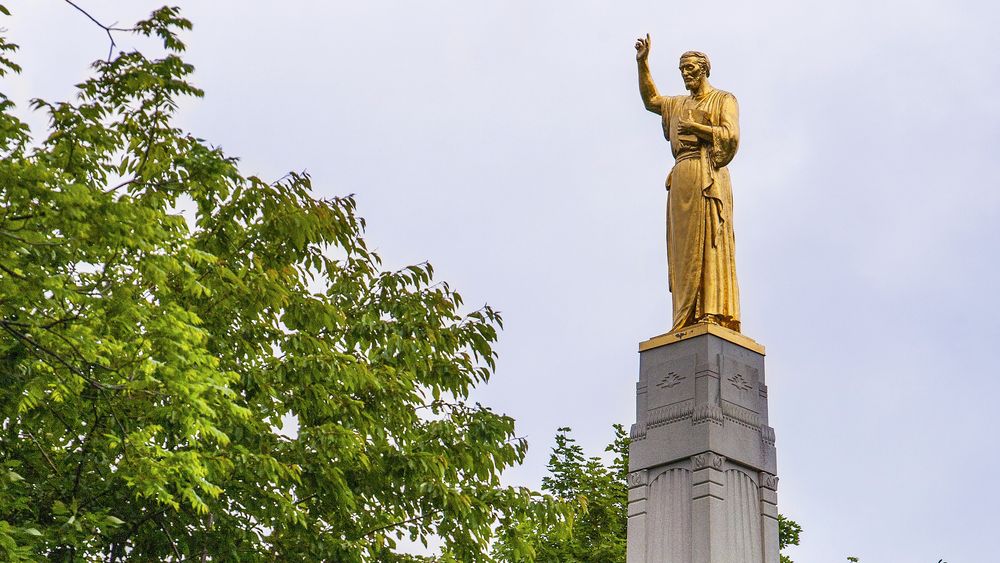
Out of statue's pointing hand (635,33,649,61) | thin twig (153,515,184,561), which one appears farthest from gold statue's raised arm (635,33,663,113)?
thin twig (153,515,184,561)

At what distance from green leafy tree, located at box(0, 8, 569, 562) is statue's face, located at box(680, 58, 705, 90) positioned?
10.7 ft

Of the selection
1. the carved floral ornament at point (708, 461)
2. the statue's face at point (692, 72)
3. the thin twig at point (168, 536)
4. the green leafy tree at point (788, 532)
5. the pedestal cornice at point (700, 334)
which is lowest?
the thin twig at point (168, 536)

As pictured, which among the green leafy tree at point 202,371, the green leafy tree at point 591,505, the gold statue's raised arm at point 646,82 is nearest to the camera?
the green leafy tree at point 202,371

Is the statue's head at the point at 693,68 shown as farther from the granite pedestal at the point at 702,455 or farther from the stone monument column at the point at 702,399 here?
the granite pedestal at the point at 702,455

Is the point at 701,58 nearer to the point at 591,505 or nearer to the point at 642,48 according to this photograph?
the point at 642,48

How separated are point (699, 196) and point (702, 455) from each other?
7.98 feet

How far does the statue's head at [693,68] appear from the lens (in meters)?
14.0

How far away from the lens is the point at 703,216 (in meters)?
13.4

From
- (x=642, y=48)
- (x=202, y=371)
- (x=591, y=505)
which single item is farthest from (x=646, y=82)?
(x=591, y=505)

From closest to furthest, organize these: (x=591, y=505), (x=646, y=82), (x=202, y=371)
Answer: (x=202, y=371) < (x=646, y=82) < (x=591, y=505)

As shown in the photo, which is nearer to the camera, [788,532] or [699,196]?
[699,196]

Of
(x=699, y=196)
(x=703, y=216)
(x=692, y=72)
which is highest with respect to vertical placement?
(x=692, y=72)

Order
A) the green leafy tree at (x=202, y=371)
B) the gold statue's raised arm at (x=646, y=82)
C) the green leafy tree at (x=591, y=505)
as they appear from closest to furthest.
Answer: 1. the green leafy tree at (x=202, y=371)
2. the gold statue's raised arm at (x=646, y=82)
3. the green leafy tree at (x=591, y=505)

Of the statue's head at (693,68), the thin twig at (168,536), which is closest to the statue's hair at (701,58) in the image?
the statue's head at (693,68)
